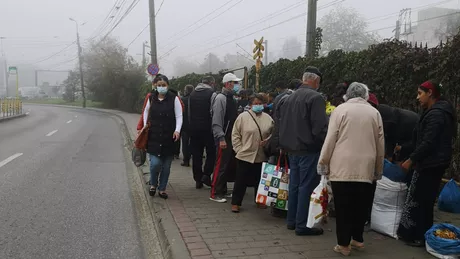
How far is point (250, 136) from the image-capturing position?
5.59 metres

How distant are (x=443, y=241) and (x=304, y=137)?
171cm

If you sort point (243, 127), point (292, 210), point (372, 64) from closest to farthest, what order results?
point (292, 210) < point (243, 127) < point (372, 64)

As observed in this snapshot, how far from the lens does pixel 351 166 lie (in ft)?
13.1

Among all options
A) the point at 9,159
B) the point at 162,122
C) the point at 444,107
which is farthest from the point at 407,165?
the point at 9,159

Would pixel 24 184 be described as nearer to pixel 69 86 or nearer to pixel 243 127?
pixel 243 127

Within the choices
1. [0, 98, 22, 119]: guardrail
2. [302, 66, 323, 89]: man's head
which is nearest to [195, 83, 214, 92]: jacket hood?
[302, 66, 323, 89]: man's head

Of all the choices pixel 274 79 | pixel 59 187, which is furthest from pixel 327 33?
pixel 59 187

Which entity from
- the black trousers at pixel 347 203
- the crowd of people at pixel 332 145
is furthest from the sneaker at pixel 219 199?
the black trousers at pixel 347 203

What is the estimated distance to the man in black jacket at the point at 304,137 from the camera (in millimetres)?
4574

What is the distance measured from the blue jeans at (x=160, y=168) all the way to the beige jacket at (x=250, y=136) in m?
1.28

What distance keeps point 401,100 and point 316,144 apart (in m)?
2.46

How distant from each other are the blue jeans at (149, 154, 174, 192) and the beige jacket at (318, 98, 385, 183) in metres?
2.99

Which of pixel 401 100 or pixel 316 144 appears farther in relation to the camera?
pixel 401 100

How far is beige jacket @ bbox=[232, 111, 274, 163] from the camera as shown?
5.59 metres
